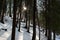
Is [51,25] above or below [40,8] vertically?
below

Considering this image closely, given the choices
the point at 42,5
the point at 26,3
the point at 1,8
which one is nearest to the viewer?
the point at 42,5

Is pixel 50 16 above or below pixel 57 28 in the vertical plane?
above

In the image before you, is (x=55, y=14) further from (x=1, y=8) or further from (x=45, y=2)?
(x=1, y=8)

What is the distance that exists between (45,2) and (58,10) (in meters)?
2.32

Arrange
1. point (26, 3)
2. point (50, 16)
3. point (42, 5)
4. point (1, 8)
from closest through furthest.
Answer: point (50, 16), point (42, 5), point (26, 3), point (1, 8)

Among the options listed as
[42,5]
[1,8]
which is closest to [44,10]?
[42,5]

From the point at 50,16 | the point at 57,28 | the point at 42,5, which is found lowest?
the point at 57,28

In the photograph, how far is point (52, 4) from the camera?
69.7 feet

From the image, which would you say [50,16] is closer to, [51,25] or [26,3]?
[51,25]

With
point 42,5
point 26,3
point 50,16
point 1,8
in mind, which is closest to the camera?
point 50,16

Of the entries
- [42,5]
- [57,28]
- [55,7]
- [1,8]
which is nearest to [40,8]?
[42,5]

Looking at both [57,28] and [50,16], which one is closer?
[50,16]

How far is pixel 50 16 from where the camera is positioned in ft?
68.8

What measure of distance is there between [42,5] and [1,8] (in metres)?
7.44
